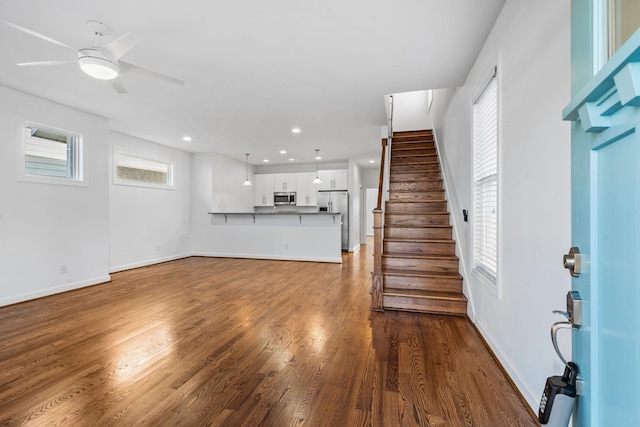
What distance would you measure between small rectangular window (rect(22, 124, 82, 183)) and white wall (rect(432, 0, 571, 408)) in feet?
17.4

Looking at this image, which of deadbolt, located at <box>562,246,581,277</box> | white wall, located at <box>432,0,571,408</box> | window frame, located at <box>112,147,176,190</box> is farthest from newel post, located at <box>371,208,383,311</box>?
window frame, located at <box>112,147,176,190</box>

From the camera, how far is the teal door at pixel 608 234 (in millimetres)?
516

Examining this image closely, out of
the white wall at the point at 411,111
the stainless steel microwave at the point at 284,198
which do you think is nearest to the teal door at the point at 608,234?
the white wall at the point at 411,111

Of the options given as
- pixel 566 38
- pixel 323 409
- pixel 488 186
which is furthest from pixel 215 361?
pixel 566 38

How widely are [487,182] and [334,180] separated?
581 cm

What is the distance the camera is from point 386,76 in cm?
315

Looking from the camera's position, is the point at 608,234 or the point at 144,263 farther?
the point at 144,263

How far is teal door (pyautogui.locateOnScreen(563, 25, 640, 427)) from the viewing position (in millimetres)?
516

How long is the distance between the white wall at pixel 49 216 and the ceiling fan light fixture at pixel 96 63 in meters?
2.35

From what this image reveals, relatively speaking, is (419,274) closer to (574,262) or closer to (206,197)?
(574,262)

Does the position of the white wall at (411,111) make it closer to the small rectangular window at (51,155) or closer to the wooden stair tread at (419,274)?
the wooden stair tread at (419,274)

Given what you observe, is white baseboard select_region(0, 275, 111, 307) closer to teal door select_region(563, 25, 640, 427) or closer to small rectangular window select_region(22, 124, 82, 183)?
small rectangular window select_region(22, 124, 82, 183)

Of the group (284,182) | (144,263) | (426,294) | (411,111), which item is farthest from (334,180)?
(426,294)

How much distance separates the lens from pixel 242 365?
6.84 ft
